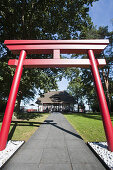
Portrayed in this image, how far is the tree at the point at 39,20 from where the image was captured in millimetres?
7883

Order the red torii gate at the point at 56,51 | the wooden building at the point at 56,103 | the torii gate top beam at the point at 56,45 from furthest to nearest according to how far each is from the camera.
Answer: the wooden building at the point at 56,103 < the torii gate top beam at the point at 56,45 < the red torii gate at the point at 56,51

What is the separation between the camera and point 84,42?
418 cm

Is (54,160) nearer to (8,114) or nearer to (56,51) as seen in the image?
(8,114)

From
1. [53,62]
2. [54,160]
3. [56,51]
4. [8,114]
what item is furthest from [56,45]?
[54,160]

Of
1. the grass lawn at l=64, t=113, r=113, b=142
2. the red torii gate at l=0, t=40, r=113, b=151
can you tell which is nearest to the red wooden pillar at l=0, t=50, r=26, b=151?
the red torii gate at l=0, t=40, r=113, b=151

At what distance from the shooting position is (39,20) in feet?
28.9

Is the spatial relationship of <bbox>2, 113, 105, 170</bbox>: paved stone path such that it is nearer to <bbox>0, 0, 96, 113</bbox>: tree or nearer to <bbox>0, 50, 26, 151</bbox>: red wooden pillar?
<bbox>0, 50, 26, 151</bbox>: red wooden pillar

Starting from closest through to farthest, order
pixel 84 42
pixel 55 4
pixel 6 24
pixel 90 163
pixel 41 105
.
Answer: pixel 90 163 → pixel 84 42 → pixel 55 4 → pixel 6 24 → pixel 41 105

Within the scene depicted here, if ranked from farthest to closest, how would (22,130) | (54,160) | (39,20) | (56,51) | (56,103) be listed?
(56,103) < (39,20) < (22,130) < (56,51) < (54,160)

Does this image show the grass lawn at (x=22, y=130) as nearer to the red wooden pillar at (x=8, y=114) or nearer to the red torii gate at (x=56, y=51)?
the red wooden pillar at (x=8, y=114)

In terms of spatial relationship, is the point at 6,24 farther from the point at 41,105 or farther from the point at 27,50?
the point at 41,105

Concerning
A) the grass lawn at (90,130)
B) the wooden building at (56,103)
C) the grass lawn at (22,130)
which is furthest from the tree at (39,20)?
the wooden building at (56,103)

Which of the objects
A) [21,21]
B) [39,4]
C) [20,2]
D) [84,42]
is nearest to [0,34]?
[21,21]

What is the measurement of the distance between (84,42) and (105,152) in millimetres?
4366
